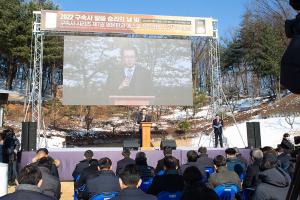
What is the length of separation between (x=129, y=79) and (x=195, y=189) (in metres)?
11.1

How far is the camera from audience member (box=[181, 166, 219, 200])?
2914 mm

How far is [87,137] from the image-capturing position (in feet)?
70.8

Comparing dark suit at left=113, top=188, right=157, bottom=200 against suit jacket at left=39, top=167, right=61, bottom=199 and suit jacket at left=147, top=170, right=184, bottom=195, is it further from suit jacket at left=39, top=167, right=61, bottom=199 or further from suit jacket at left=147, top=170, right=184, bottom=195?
suit jacket at left=39, top=167, right=61, bottom=199

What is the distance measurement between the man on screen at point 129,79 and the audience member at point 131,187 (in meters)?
10.9

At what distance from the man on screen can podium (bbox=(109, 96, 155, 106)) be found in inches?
5.7

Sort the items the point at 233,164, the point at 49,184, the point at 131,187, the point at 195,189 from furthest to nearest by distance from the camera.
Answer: the point at 233,164
the point at 49,184
the point at 195,189
the point at 131,187

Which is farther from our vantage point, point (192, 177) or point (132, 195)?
point (192, 177)

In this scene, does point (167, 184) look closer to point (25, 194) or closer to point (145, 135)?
point (25, 194)

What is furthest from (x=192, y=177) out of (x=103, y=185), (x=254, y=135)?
(x=254, y=135)

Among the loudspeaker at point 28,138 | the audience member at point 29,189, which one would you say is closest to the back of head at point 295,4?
the audience member at point 29,189

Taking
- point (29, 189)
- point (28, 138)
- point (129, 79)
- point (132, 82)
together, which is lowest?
point (29, 189)

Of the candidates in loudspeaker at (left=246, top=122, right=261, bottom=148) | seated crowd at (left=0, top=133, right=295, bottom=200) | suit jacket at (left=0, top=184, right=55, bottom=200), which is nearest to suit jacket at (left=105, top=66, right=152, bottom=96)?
loudspeaker at (left=246, top=122, right=261, bottom=148)

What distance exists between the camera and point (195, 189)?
9.78ft

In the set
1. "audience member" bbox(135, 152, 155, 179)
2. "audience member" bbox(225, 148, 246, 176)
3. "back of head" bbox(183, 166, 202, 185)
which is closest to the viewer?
"back of head" bbox(183, 166, 202, 185)
